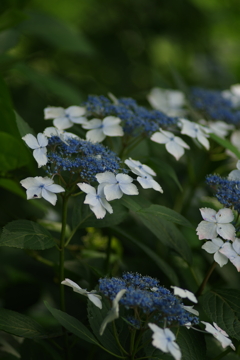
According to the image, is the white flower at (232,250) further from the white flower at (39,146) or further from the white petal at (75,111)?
the white petal at (75,111)

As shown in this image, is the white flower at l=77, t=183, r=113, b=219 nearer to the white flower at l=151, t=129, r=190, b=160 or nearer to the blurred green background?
the white flower at l=151, t=129, r=190, b=160

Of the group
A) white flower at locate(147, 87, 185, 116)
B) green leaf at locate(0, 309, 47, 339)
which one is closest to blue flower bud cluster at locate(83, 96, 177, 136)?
white flower at locate(147, 87, 185, 116)

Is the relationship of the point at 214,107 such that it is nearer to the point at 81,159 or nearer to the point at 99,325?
the point at 81,159

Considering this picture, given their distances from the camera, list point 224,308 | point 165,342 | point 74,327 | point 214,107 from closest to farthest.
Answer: point 165,342 → point 74,327 → point 224,308 → point 214,107

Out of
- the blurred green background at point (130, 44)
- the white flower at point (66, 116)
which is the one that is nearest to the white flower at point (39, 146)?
the white flower at point (66, 116)

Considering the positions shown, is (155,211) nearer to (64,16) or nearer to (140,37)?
(140,37)

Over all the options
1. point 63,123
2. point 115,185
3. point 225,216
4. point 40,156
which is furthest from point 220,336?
point 63,123
